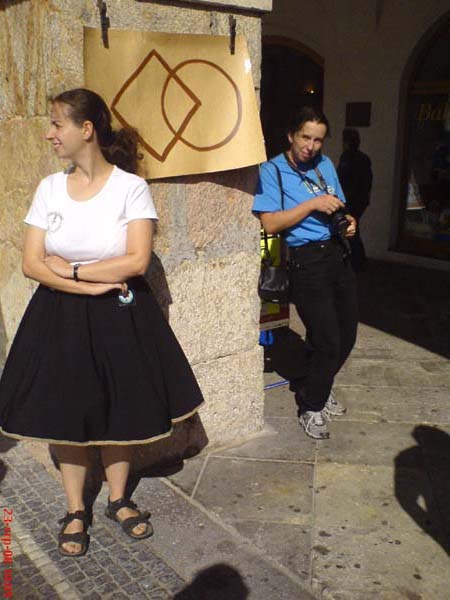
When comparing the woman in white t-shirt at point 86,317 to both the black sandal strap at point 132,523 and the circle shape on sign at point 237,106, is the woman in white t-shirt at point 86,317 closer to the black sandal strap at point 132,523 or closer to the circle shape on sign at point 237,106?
the black sandal strap at point 132,523

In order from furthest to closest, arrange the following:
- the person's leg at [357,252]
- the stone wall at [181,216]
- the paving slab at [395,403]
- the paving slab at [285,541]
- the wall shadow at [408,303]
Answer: the person's leg at [357,252], the wall shadow at [408,303], the paving slab at [395,403], the stone wall at [181,216], the paving slab at [285,541]

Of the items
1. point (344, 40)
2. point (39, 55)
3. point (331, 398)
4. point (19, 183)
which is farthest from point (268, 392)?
point (344, 40)

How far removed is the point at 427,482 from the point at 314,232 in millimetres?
1405

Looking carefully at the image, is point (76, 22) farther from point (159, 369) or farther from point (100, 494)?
point (100, 494)

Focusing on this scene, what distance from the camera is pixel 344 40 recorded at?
28.3ft

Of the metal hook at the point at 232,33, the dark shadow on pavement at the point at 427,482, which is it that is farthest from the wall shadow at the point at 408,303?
the metal hook at the point at 232,33

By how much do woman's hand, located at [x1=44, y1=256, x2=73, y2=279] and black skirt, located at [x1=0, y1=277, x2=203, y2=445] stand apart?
117mm

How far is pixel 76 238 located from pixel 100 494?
4.37ft

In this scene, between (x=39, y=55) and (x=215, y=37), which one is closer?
(x=39, y=55)

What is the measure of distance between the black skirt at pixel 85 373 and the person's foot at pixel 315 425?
130 cm

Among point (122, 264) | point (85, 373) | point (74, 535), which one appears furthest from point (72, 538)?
point (122, 264)

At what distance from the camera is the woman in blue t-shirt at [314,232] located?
338 centimetres

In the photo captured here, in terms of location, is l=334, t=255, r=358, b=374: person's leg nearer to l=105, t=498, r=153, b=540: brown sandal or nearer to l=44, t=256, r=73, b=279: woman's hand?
l=105, t=498, r=153, b=540: brown sandal

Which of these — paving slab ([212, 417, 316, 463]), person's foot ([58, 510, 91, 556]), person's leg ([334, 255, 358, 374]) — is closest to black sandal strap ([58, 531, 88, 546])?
person's foot ([58, 510, 91, 556])
